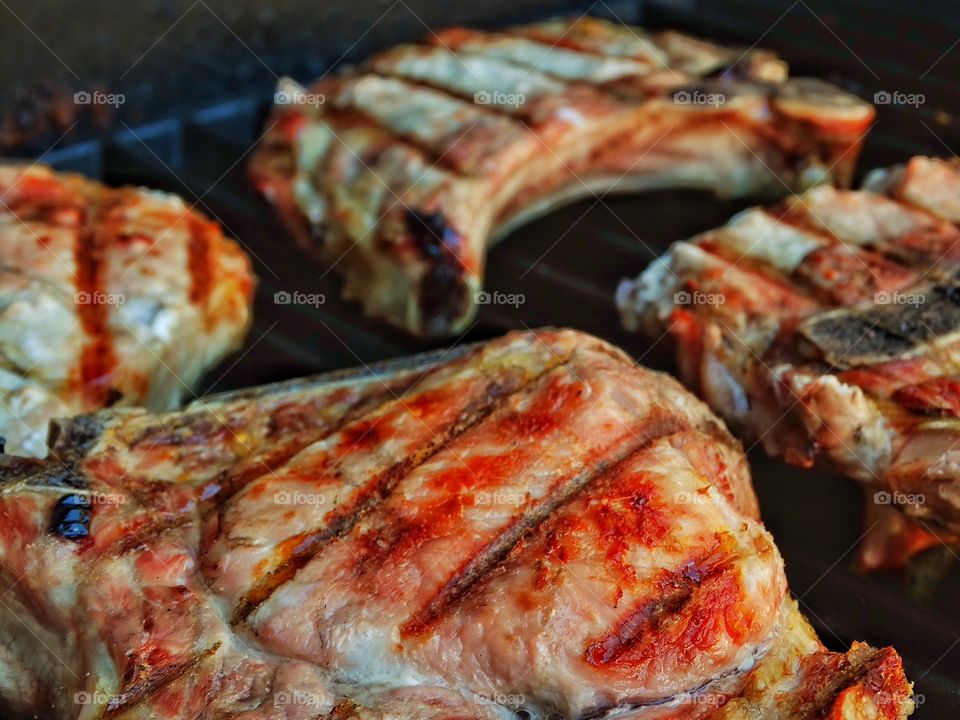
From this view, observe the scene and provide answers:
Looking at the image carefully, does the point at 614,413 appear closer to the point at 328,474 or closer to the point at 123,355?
the point at 328,474

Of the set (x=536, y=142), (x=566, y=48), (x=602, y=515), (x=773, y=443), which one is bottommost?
(x=773, y=443)

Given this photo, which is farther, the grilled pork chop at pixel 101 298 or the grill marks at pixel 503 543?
the grilled pork chop at pixel 101 298

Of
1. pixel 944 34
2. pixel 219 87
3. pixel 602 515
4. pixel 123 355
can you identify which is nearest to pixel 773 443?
pixel 602 515
